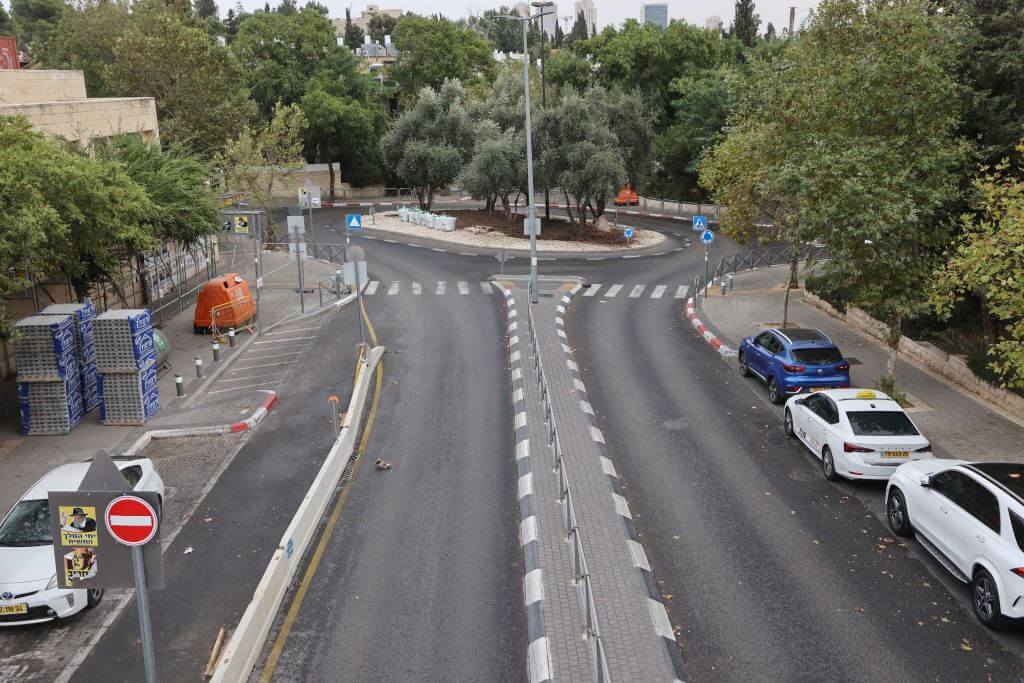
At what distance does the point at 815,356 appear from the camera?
20484 mm

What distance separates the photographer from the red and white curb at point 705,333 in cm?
2577

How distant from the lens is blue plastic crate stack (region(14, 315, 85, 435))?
731 inches

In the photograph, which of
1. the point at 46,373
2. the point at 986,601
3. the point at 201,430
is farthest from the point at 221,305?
the point at 986,601

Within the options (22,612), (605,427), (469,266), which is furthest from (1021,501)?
(469,266)

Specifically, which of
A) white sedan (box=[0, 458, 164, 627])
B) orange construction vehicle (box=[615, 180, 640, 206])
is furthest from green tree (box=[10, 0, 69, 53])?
white sedan (box=[0, 458, 164, 627])

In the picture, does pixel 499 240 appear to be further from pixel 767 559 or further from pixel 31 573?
pixel 31 573

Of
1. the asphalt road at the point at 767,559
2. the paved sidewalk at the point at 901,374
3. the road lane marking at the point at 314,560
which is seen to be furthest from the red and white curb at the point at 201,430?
the paved sidewalk at the point at 901,374

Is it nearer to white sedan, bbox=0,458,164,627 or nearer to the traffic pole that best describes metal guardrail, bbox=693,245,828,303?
white sedan, bbox=0,458,164,627

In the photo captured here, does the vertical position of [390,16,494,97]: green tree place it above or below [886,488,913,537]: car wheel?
above

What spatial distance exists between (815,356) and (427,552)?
11466 mm

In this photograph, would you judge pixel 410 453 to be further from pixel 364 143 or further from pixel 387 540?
pixel 364 143

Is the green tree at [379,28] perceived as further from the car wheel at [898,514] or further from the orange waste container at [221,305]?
the car wheel at [898,514]

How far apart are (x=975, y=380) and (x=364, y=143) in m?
56.7

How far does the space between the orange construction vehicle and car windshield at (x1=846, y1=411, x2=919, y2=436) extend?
46.0m
